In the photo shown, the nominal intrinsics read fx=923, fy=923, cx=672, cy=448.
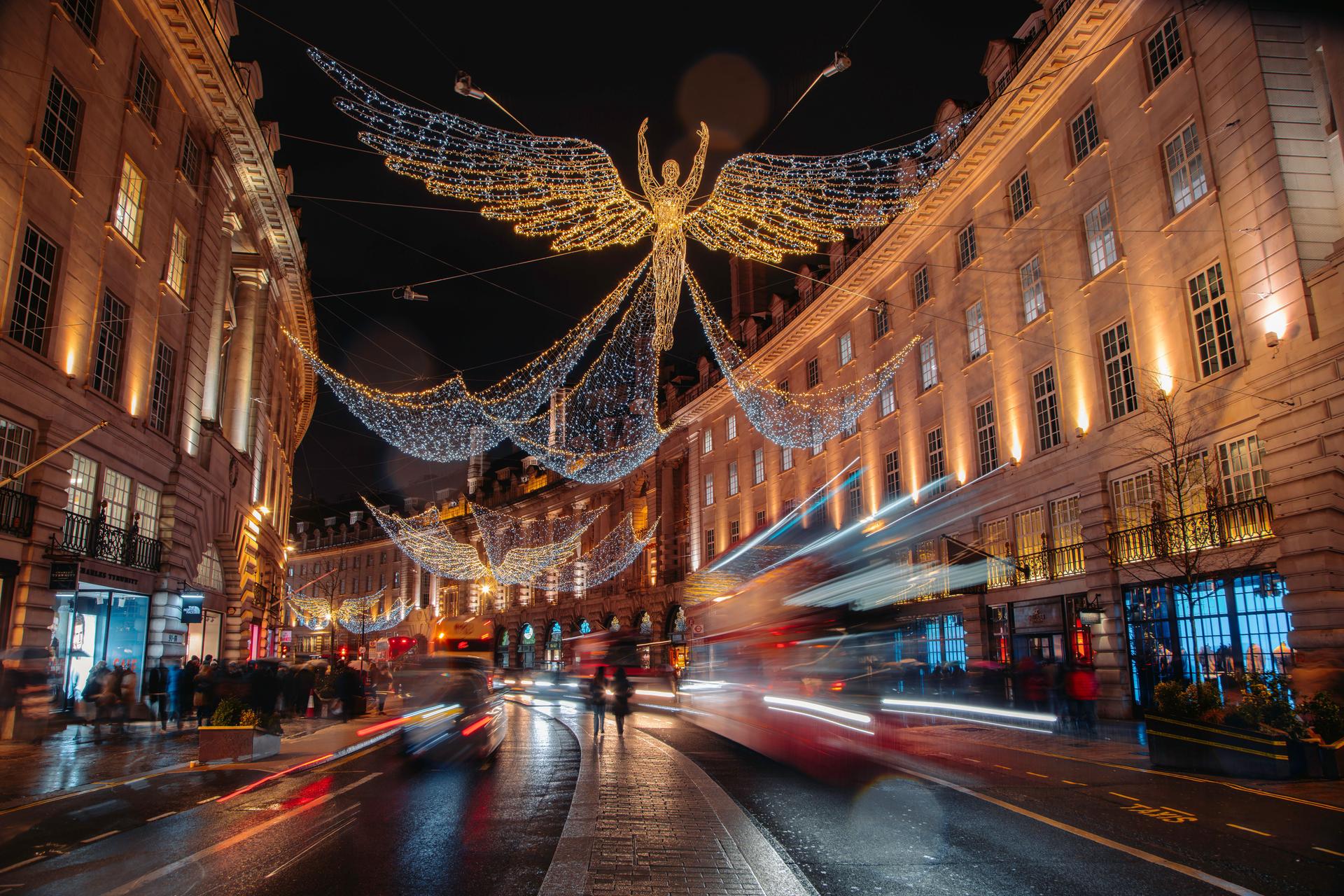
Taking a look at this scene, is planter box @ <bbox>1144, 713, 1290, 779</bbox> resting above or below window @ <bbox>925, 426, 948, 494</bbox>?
below

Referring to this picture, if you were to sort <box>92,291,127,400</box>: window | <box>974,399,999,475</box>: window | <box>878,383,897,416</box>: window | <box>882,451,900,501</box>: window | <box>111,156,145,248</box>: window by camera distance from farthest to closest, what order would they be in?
<box>878,383,897,416</box>: window → <box>882,451,900,501</box>: window → <box>974,399,999,475</box>: window → <box>111,156,145,248</box>: window → <box>92,291,127,400</box>: window

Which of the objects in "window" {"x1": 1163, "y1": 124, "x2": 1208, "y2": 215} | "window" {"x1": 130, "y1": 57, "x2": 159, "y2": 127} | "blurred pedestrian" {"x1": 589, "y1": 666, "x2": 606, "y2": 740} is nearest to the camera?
"blurred pedestrian" {"x1": 589, "y1": 666, "x2": 606, "y2": 740}

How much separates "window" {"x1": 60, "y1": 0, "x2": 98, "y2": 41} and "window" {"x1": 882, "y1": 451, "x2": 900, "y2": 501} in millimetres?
26456

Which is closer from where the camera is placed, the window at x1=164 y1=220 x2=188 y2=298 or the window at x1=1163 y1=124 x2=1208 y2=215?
the window at x1=1163 y1=124 x2=1208 y2=215

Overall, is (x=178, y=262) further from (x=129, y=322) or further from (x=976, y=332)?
(x=976, y=332)

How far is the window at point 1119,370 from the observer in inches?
880

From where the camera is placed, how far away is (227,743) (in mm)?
14977

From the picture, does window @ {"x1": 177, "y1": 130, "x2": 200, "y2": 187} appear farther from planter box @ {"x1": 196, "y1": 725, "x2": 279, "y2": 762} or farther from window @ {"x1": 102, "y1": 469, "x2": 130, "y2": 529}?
planter box @ {"x1": 196, "y1": 725, "x2": 279, "y2": 762}

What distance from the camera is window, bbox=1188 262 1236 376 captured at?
19.4m

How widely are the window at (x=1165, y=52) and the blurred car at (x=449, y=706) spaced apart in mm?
21043

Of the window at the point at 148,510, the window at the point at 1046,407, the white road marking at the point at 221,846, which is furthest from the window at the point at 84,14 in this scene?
the window at the point at 1046,407

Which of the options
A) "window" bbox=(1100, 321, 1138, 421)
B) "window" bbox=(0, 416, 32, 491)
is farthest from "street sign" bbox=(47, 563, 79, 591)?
"window" bbox=(1100, 321, 1138, 421)

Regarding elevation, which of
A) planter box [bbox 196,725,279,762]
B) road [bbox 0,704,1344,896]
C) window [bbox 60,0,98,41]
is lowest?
road [bbox 0,704,1344,896]

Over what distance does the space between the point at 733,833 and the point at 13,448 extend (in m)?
15.7
